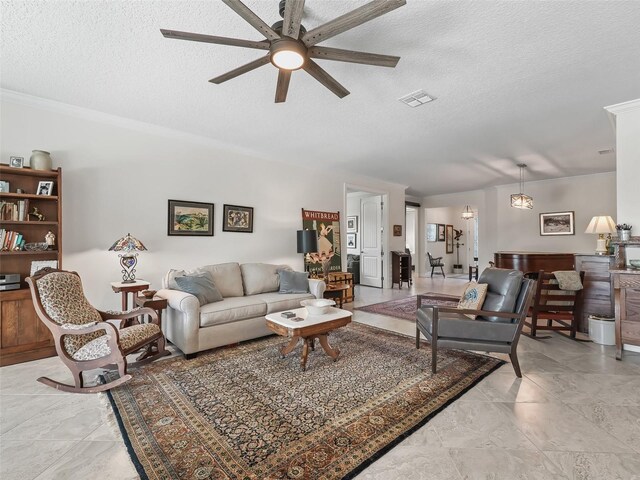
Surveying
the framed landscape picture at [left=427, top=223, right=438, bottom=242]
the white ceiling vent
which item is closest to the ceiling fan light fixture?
the white ceiling vent

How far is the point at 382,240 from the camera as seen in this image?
24.9ft

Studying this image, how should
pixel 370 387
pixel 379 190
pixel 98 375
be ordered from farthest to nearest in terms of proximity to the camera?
pixel 379 190, pixel 98 375, pixel 370 387

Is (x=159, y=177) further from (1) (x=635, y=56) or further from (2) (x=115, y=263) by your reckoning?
(1) (x=635, y=56)

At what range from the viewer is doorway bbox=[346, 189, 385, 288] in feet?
25.1

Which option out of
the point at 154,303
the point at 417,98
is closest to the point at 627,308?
the point at 417,98

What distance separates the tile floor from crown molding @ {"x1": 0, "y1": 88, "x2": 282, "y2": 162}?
2675mm

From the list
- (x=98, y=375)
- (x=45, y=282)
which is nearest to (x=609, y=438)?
(x=98, y=375)

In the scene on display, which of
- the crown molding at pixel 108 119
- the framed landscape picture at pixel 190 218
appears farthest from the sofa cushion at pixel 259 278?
the crown molding at pixel 108 119

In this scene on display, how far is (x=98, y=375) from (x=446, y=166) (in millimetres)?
6062

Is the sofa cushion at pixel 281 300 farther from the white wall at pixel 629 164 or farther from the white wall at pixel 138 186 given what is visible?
the white wall at pixel 629 164

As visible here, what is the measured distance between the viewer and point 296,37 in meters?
1.76

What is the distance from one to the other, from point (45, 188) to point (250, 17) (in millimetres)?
3025

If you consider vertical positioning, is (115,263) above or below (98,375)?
above

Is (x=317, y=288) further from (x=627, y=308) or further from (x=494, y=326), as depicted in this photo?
(x=627, y=308)
